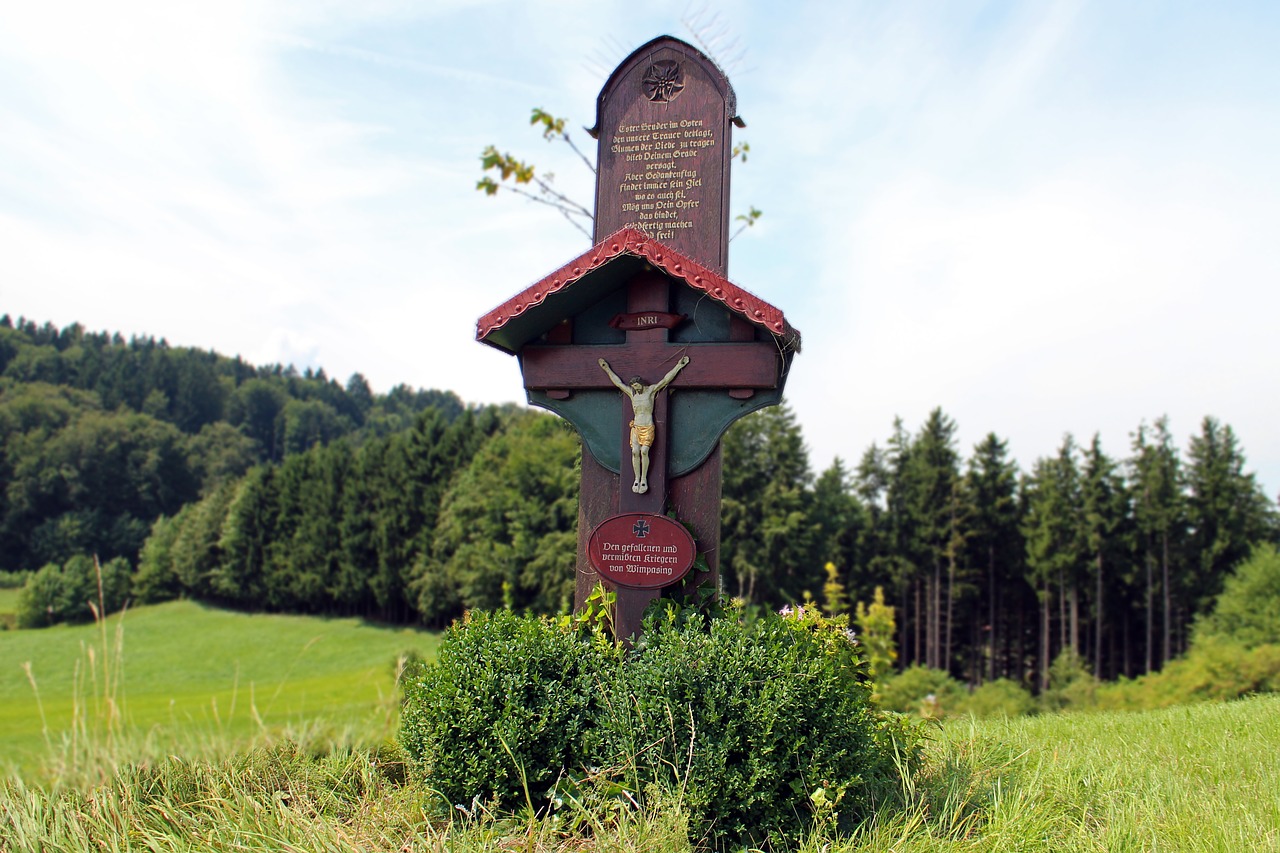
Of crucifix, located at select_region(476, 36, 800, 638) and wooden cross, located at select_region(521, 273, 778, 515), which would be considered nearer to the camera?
crucifix, located at select_region(476, 36, 800, 638)

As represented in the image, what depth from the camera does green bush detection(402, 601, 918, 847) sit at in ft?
13.1

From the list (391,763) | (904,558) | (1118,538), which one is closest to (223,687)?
(904,558)

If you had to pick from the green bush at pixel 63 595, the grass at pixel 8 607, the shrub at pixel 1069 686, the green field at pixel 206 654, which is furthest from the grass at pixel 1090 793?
the grass at pixel 8 607

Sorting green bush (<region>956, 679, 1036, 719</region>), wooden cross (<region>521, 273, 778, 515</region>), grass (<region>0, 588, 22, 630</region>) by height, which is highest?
wooden cross (<region>521, 273, 778, 515</region>)

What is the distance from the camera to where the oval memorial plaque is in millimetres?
5230

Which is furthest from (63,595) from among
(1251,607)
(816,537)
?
(1251,607)

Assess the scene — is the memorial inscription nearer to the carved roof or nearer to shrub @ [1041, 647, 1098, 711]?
the carved roof

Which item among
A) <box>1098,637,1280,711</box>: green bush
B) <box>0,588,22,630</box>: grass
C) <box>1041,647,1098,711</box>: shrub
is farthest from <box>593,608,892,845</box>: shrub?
<box>0,588,22,630</box>: grass

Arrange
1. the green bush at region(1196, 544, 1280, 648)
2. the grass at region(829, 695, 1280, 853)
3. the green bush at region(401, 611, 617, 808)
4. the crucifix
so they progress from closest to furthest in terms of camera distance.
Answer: the grass at region(829, 695, 1280, 853)
the green bush at region(401, 611, 617, 808)
the crucifix
the green bush at region(1196, 544, 1280, 648)

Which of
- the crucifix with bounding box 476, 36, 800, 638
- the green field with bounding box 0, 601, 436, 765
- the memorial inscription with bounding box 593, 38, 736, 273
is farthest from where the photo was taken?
the green field with bounding box 0, 601, 436, 765

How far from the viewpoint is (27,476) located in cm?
8188

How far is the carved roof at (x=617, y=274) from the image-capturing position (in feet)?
17.0

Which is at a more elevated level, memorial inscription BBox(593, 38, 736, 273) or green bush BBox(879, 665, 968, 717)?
memorial inscription BBox(593, 38, 736, 273)

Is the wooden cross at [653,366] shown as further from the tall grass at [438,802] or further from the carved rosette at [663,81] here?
the tall grass at [438,802]
